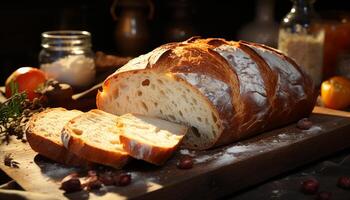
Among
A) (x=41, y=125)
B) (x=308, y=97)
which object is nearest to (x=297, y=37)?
(x=308, y=97)

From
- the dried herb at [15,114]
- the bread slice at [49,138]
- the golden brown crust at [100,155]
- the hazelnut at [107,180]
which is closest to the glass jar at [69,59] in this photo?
the dried herb at [15,114]

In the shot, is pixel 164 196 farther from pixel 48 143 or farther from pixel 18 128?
pixel 18 128

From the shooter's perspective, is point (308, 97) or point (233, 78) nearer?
point (233, 78)

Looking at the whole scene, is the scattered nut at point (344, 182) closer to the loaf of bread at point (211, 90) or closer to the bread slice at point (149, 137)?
the loaf of bread at point (211, 90)

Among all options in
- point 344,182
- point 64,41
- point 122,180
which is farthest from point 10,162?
point 64,41

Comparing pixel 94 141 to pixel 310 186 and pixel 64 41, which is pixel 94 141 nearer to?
pixel 310 186

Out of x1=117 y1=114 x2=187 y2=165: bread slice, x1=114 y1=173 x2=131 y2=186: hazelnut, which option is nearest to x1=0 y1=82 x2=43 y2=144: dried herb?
x1=117 y1=114 x2=187 y2=165: bread slice

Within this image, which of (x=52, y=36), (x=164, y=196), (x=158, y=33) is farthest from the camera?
(x=158, y=33)
